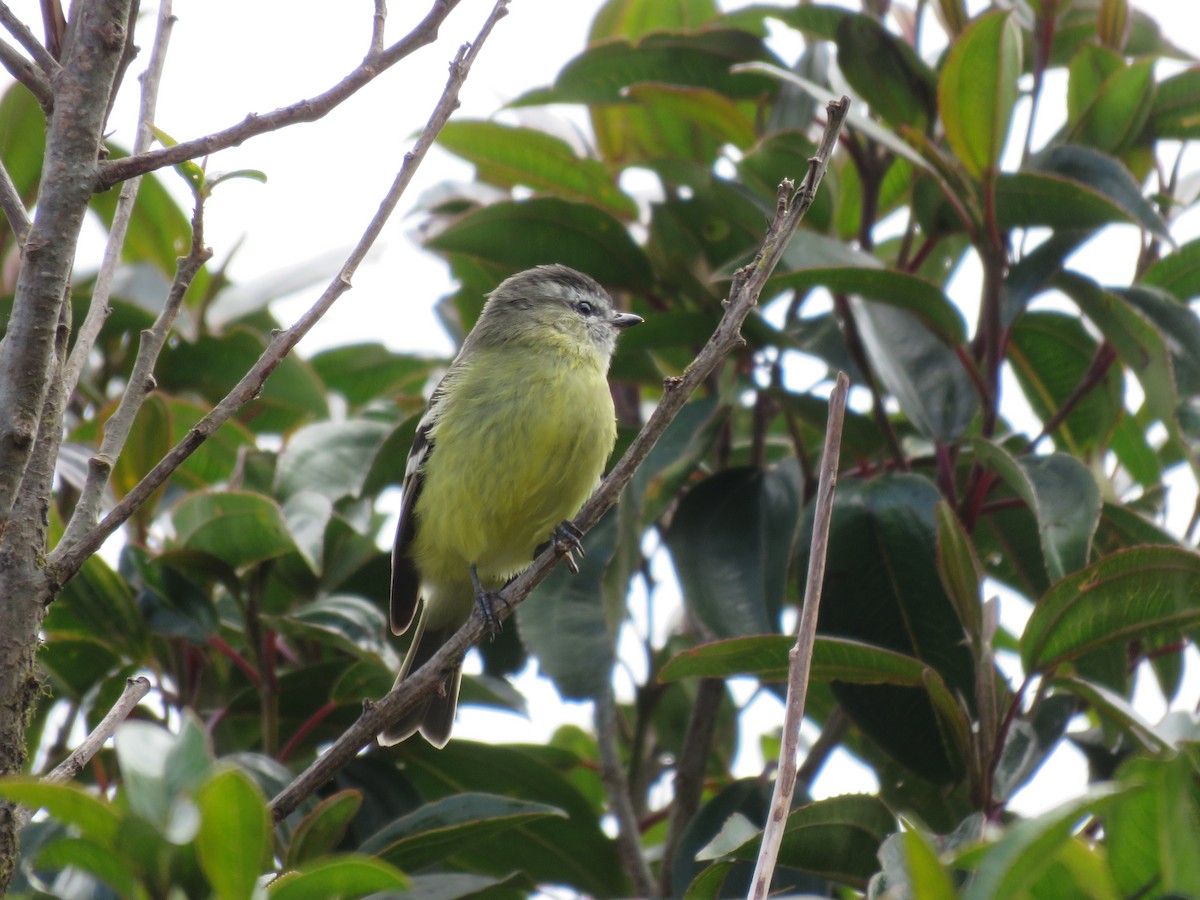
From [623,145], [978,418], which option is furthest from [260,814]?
[623,145]

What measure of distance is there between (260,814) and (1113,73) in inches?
124

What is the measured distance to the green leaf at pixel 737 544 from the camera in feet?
10.9

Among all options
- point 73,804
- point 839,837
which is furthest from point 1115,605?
point 73,804

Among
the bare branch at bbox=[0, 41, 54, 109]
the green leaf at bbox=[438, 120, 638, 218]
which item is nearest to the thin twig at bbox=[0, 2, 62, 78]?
the bare branch at bbox=[0, 41, 54, 109]

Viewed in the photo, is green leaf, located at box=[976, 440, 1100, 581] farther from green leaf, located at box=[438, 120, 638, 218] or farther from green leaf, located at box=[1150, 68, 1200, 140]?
green leaf, located at box=[438, 120, 638, 218]

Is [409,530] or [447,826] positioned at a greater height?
[409,530]

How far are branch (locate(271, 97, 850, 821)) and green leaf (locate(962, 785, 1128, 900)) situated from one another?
1.12 m

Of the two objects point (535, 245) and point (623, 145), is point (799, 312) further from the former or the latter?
point (623, 145)

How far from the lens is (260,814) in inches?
59.0

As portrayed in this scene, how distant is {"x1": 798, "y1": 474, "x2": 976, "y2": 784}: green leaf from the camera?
301 centimetres

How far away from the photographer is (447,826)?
2754 millimetres

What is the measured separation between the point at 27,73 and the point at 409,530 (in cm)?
242

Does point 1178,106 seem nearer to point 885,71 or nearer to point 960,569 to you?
point 885,71

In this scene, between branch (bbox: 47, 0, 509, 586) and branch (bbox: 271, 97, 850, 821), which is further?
branch (bbox: 271, 97, 850, 821)
